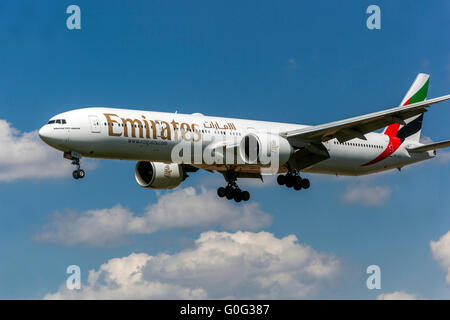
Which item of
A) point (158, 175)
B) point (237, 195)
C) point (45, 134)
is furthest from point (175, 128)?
point (237, 195)

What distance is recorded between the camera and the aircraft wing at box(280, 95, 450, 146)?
4341cm

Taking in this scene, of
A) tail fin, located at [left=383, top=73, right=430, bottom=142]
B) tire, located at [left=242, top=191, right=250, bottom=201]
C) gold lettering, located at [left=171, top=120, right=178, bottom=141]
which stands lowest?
tire, located at [left=242, top=191, right=250, bottom=201]

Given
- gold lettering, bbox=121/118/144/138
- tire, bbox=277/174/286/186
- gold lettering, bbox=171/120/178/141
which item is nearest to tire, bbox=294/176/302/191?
tire, bbox=277/174/286/186

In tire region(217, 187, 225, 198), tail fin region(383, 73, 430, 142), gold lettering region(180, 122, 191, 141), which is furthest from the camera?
tail fin region(383, 73, 430, 142)

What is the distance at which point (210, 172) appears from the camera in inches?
2000

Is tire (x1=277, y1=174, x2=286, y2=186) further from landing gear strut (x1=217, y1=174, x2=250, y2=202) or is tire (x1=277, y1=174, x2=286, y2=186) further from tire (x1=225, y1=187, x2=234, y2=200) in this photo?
tire (x1=225, y1=187, x2=234, y2=200)

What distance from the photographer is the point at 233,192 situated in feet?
167

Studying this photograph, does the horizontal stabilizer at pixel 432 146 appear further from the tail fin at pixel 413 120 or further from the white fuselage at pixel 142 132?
the white fuselage at pixel 142 132

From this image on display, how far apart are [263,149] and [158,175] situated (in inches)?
347

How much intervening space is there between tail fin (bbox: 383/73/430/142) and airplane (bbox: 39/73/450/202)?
456 mm

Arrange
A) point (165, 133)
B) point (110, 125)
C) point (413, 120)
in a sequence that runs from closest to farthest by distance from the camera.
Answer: point (110, 125)
point (165, 133)
point (413, 120)

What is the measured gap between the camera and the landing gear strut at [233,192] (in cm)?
5084

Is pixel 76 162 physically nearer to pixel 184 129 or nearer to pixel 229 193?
pixel 184 129
